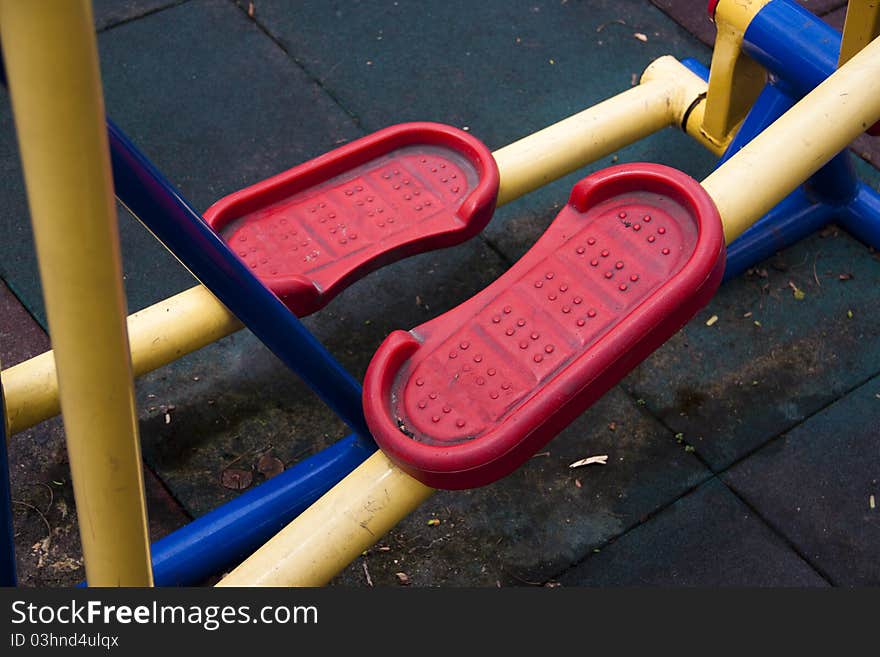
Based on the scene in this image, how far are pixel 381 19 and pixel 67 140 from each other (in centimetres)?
216

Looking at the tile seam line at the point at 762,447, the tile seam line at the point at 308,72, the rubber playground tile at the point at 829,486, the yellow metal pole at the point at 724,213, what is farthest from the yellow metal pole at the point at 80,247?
the tile seam line at the point at 308,72

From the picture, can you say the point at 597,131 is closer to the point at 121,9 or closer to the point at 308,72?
the point at 308,72

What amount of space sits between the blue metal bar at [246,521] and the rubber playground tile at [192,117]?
56 cm

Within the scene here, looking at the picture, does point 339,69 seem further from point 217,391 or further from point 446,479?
point 446,479

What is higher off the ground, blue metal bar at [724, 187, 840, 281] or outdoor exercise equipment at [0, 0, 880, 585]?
outdoor exercise equipment at [0, 0, 880, 585]

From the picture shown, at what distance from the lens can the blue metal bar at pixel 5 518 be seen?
4.27 ft

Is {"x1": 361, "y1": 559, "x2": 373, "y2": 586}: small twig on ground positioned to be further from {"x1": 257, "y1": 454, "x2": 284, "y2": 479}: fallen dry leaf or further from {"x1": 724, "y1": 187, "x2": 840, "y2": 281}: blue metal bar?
{"x1": 724, "y1": 187, "x2": 840, "y2": 281}: blue metal bar

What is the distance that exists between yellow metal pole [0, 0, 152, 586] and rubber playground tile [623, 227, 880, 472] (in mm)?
1333

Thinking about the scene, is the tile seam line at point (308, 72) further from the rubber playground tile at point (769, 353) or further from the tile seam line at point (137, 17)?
the rubber playground tile at point (769, 353)

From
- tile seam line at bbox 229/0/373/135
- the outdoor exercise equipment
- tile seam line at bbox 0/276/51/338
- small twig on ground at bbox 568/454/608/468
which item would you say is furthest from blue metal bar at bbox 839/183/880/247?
tile seam line at bbox 0/276/51/338

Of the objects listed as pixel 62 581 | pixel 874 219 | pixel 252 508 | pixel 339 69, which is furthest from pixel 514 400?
pixel 339 69

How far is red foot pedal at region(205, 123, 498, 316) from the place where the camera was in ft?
6.23

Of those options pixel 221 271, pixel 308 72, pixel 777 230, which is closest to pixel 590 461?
pixel 777 230

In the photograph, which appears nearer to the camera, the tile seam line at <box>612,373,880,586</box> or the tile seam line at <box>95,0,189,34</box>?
the tile seam line at <box>612,373,880,586</box>
